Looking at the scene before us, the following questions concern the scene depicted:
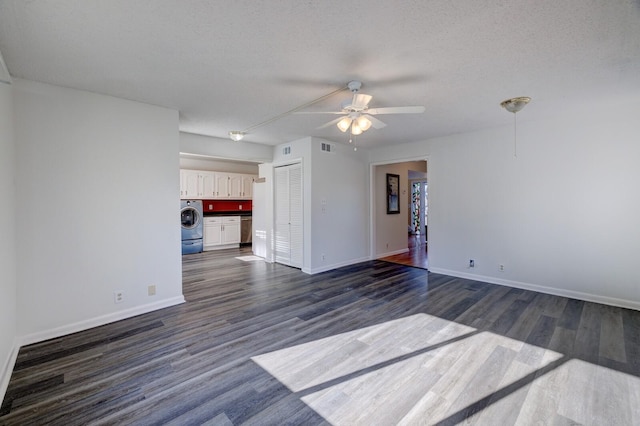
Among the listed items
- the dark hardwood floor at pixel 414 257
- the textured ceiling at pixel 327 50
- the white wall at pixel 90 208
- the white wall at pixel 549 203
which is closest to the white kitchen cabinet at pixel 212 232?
the white wall at pixel 90 208

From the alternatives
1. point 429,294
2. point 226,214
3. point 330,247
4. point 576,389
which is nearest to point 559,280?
point 429,294

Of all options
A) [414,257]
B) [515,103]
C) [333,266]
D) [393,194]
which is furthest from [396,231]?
[515,103]

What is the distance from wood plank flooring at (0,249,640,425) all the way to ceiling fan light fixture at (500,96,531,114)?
8.02 ft

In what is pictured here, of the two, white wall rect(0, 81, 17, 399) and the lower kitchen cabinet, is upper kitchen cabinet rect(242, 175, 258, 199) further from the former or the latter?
white wall rect(0, 81, 17, 399)

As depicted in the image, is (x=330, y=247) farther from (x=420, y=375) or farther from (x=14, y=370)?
(x=14, y=370)

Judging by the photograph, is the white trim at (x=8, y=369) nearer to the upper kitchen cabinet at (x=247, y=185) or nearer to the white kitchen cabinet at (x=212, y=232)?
the white kitchen cabinet at (x=212, y=232)

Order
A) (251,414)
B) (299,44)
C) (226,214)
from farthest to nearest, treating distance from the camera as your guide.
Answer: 1. (226,214)
2. (299,44)
3. (251,414)

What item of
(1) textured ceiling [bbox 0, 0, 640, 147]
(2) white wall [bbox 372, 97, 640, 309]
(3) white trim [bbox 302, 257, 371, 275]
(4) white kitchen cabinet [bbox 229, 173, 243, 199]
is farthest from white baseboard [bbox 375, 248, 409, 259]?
(4) white kitchen cabinet [bbox 229, 173, 243, 199]

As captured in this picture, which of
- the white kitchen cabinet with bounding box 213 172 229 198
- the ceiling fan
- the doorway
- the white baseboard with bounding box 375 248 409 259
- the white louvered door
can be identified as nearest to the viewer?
the ceiling fan

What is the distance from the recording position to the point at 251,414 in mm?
1722

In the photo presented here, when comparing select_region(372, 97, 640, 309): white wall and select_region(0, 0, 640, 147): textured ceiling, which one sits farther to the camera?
select_region(372, 97, 640, 309): white wall

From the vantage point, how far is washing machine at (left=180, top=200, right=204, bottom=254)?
7105 millimetres

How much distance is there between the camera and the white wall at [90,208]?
8.66 ft

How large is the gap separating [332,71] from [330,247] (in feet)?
11.6
